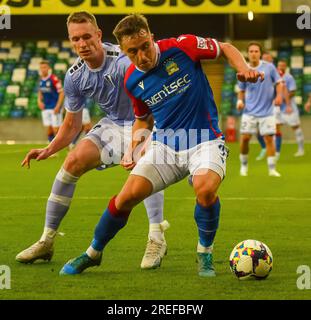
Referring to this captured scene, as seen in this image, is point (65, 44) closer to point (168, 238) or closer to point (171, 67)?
point (168, 238)

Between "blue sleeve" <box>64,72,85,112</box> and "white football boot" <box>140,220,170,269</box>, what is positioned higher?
"blue sleeve" <box>64,72,85,112</box>

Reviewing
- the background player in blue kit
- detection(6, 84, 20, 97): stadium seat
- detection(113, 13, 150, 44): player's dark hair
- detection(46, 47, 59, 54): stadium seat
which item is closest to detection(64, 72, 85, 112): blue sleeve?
detection(113, 13, 150, 44): player's dark hair

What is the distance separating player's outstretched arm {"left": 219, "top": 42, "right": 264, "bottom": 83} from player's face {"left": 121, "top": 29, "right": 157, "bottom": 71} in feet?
1.60

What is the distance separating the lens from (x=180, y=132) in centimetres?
610

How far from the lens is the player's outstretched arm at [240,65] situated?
5.52 metres

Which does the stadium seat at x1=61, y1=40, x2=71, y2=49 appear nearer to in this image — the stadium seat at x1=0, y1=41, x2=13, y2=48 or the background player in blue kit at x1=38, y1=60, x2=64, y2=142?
the stadium seat at x1=0, y1=41, x2=13, y2=48

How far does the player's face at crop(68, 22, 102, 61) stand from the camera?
658cm

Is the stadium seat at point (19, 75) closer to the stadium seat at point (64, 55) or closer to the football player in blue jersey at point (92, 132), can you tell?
the stadium seat at point (64, 55)

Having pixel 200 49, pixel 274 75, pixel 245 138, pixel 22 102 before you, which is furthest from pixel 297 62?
pixel 200 49

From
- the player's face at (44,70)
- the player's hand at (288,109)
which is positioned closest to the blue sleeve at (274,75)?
the player's hand at (288,109)

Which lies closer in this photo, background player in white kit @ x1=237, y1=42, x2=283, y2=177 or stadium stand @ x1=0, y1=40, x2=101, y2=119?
background player in white kit @ x1=237, y1=42, x2=283, y2=177

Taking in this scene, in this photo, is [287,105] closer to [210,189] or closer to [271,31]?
[271,31]

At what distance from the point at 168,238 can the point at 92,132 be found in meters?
1.52
